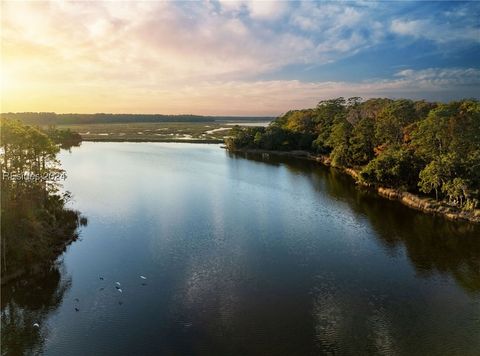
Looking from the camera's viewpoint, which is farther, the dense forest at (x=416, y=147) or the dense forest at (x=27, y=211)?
the dense forest at (x=416, y=147)

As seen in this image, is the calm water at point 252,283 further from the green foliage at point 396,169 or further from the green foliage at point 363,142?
the green foliage at point 363,142

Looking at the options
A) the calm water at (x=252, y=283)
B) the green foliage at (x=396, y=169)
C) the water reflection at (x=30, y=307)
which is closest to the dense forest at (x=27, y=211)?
the water reflection at (x=30, y=307)

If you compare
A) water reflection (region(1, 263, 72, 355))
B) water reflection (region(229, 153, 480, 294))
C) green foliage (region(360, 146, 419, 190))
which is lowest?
water reflection (region(229, 153, 480, 294))

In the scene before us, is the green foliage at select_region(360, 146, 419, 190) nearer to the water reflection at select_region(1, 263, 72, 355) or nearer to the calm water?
the calm water

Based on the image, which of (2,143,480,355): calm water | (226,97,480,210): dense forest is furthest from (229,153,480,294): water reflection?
(226,97,480,210): dense forest

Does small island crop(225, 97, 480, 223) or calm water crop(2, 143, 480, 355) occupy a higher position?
small island crop(225, 97, 480, 223)

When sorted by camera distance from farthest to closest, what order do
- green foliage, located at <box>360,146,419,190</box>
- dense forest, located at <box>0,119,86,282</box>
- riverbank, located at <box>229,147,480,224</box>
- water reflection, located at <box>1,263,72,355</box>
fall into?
green foliage, located at <box>360,146,419,190</box>, riverbank, located at <box>229,147,480,224</box>, dense forest, located at <box>0,119,86,282</box>, water reflection, located at <box>1,263,72,355</box>

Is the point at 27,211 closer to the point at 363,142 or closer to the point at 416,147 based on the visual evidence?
the point at 416,147
